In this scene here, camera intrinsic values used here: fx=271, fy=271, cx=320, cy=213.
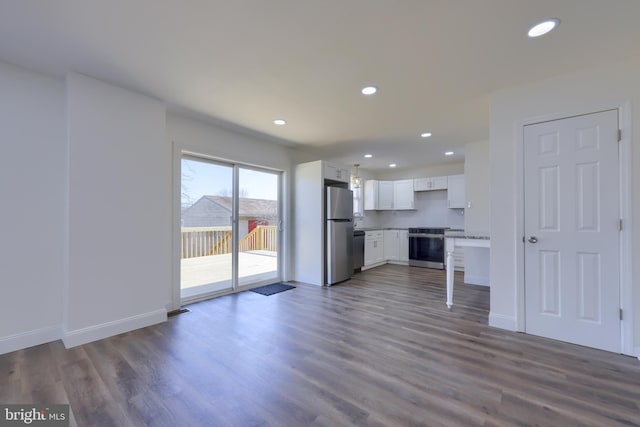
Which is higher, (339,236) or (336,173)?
(336,173)

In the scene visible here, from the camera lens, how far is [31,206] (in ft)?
8.11

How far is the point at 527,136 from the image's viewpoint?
8.78ft

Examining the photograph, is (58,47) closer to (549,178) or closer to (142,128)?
(142,128)

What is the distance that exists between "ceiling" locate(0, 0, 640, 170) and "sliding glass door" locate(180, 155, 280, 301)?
109cm

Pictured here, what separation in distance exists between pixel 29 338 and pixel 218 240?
6.82 feet

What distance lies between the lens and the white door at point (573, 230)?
2332mm

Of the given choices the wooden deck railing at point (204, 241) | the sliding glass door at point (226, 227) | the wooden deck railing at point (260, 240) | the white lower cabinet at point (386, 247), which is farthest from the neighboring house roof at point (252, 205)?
the white lower cabinet at point (386, 247)

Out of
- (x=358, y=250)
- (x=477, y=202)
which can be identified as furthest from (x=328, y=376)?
(x=477, y=202)

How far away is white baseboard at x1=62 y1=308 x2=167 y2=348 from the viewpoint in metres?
2.45

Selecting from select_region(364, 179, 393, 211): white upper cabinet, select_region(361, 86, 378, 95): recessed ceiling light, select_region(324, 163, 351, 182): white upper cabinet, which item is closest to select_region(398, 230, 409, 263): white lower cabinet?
select_region(364, 179, 393, 211): white upper cabinet

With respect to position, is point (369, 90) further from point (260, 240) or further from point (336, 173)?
point (260, 240)

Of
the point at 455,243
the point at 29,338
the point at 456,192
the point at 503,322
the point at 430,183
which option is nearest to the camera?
the point at 29,338

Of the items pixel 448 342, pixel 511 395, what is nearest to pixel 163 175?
pixel 448 342

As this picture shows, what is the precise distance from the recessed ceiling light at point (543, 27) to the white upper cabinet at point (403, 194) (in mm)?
5039
